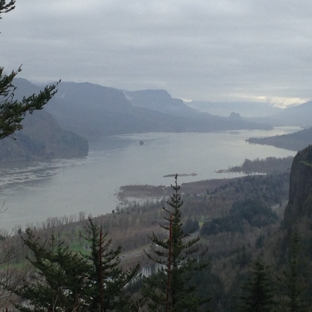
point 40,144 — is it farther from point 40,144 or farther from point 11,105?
point 11,105

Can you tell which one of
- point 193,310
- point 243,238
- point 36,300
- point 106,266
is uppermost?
point 106,266

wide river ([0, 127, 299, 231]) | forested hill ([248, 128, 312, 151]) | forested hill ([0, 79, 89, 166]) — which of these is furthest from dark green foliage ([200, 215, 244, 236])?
forested hill ([248, 128, 312, 151])

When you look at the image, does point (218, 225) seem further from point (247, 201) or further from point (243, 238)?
point (247, 201)

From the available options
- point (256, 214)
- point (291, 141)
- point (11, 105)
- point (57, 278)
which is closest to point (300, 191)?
point (256, 214)

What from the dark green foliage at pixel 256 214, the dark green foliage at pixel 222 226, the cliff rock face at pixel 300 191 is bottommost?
the dark green foliage at pixel 222 226

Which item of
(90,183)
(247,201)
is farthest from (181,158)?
(247,201)

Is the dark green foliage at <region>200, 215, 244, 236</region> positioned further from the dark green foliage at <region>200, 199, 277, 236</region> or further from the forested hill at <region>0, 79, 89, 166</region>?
the forested hill at <region>0, 79, 89, 166</region>

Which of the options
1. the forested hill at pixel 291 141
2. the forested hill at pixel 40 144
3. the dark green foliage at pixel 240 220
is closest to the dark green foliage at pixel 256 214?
the dark green foliage at pixel 240 220

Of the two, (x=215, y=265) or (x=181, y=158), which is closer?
(x=215, y=265)

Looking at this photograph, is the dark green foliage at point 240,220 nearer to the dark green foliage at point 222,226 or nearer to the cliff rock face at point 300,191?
the dark green foliage at point 222,226
